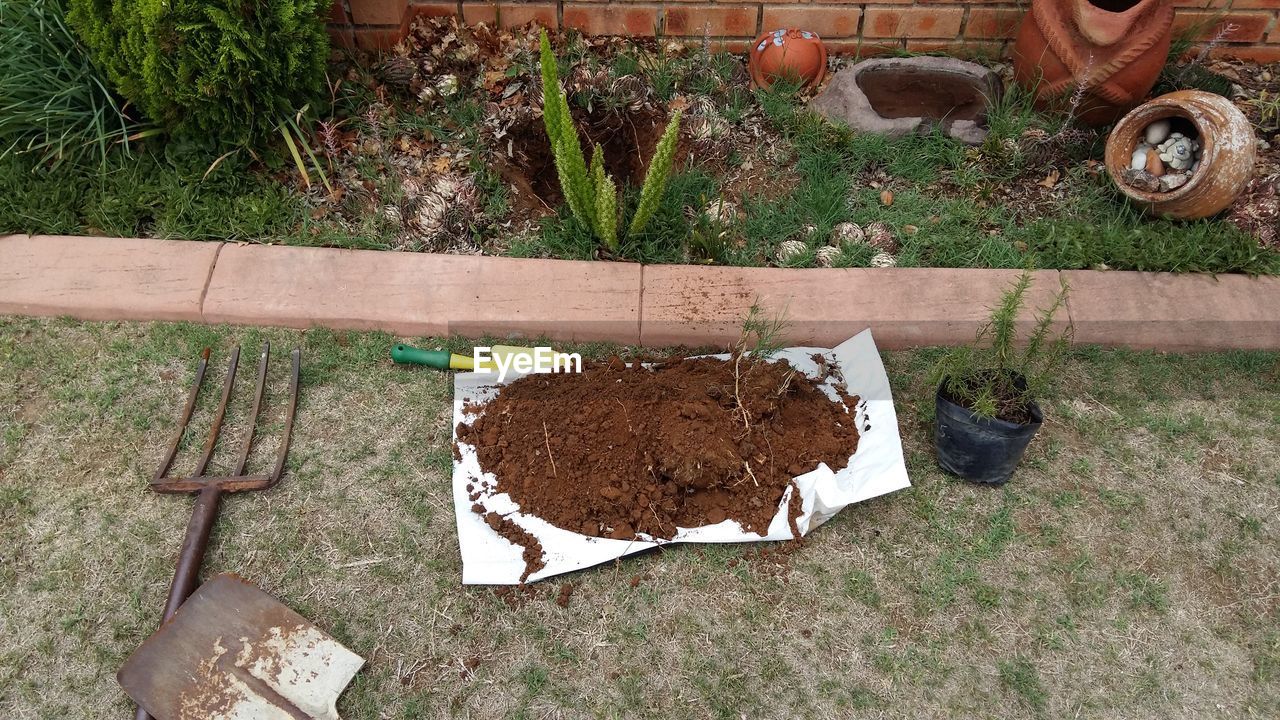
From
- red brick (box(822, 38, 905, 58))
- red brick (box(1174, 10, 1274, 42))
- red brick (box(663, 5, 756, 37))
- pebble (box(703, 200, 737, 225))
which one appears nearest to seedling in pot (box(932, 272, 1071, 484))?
pebble (box(703, 200, 737, 225))

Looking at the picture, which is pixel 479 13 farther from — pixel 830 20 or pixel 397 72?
pixel 830 20

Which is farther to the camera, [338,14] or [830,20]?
[830,20]

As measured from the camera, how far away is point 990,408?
7.33 ft

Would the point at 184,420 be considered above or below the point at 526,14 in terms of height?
below

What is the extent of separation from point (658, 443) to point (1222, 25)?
126 inches

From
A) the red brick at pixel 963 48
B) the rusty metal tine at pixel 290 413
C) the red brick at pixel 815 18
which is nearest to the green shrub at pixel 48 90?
the rusty metal tine at pixel 290 413

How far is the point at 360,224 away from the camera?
300cm

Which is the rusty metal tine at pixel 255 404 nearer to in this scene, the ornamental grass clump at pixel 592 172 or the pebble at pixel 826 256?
the ornamental grass clump at pixel 592 172

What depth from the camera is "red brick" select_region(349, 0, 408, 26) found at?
128 inches

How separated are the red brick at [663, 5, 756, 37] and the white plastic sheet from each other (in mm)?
1828

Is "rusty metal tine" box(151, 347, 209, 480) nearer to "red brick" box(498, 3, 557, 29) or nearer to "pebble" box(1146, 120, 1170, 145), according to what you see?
"red brick" box(498, 3, 557, 29)

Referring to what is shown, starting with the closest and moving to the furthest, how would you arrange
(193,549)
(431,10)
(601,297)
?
(193,549) → (601,297) → (431,10)

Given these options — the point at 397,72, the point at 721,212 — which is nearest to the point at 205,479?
the point at 397,72

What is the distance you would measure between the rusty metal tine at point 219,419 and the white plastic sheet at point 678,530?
732mm
